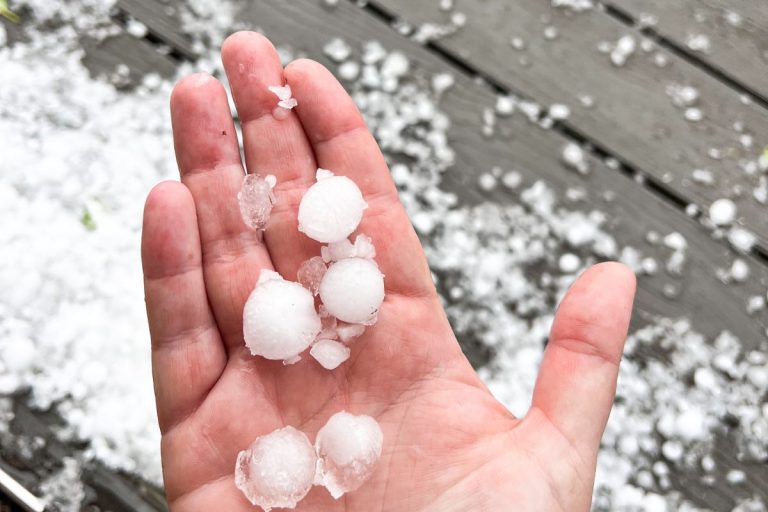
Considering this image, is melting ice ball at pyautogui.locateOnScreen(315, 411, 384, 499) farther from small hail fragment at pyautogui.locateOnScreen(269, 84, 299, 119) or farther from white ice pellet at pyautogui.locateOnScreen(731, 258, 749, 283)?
white ice pellet at pyautogui.locateOnScreen(731, 258, 749, 283)

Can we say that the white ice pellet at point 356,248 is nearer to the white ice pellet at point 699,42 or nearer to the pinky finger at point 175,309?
the pinky finger at point 175,309

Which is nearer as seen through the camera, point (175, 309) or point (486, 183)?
point (175, 309)

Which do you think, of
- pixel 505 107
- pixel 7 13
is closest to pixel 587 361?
pixel 505 107

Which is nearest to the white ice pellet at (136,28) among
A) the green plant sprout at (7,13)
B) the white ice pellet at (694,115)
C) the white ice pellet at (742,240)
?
the green plant sprout at (7,13)

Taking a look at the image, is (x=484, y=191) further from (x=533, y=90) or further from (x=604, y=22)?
(x=604, y=22)

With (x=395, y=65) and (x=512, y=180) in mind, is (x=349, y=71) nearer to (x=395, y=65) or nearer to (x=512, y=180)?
(x=395, y=65)
